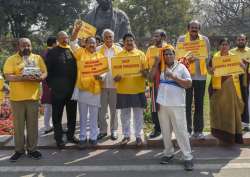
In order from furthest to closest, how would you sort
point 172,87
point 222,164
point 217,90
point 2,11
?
point 2,11
point 217,90
point 222,164
point 172,87

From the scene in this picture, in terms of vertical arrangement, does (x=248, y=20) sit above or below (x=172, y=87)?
above

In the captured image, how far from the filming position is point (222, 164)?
6.80 meters

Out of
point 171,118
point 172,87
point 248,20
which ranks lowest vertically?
point 171,118

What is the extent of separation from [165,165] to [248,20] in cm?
2973

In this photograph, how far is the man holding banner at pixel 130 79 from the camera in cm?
732

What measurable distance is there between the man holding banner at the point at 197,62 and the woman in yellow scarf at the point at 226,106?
7.8 inches

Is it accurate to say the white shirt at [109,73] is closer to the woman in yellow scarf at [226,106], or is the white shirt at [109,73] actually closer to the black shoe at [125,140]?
the black shoe at [125,140]

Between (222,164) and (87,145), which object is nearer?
(222,164)

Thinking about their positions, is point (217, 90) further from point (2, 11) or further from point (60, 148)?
point (2, 11)

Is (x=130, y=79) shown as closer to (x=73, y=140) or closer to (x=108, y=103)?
(x=108, y=103)

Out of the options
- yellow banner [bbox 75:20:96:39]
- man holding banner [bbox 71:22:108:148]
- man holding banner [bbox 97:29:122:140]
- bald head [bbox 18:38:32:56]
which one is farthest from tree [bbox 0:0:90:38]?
bald head [bbox 18:38:32:56]

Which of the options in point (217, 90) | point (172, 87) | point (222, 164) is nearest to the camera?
point (172, 87)

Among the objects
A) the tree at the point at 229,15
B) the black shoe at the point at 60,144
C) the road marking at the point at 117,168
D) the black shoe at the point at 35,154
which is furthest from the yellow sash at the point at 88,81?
the tree at the point at 229,15

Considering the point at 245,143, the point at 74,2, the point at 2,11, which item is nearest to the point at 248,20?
the point at 74,2
